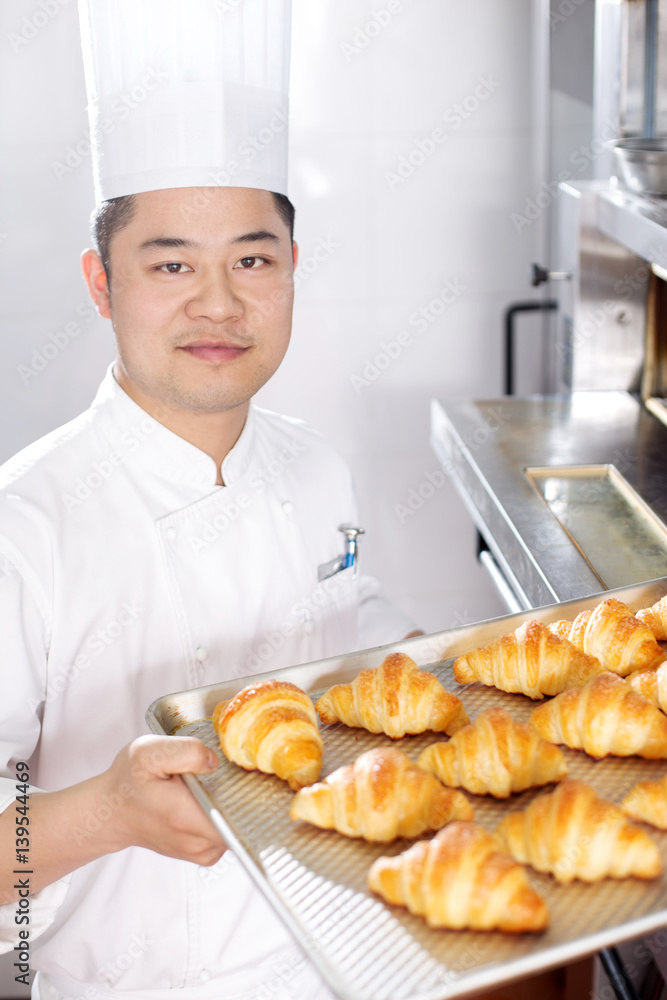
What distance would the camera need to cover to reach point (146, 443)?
1.27 meters

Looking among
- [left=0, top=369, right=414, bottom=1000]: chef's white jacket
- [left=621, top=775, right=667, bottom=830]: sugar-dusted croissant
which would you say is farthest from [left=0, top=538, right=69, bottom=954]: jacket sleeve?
[left=621, top=775, right=667, bottom=830]: sugar-dusted croissant

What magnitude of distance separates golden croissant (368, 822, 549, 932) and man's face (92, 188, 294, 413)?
0.72 metres

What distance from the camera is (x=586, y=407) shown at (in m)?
2.05

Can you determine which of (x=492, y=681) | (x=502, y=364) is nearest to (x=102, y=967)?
(x=492, y=681)

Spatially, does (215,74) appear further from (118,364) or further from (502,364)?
(502,364)

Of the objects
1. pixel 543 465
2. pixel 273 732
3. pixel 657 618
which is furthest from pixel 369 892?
pixel 543 465

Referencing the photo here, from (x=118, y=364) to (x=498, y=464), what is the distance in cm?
75

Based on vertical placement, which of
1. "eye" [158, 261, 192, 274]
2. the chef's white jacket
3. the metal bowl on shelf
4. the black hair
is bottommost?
the chef's white jacket

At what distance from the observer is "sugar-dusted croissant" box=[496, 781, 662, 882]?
0.66m

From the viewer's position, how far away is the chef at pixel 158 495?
1.18m

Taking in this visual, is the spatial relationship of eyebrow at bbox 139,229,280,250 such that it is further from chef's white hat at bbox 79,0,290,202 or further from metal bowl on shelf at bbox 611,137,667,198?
metal bowl on shelf at bbox 611,137,667,198

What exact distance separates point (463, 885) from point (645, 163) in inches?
52.7

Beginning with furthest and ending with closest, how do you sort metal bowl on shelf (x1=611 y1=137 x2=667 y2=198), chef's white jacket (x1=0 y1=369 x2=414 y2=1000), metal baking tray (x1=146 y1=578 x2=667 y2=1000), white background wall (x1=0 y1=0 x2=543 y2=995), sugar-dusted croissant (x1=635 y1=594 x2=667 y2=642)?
white background wall (x1=0 y1=0 x2=543 y2=995) → metal bowl on shelf (x1=611 y1=137 x2=667 y2=198) → chef's white jacket (x1=0 y1=369 x2=414 y2=1000) → sugar-dusted croissant (x1=635 y1=594 x2=667 y2=642) → metal baking tray (x1=146 y1=578 x2=667 y2=1000)

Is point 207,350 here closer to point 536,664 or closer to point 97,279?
point 97,279
